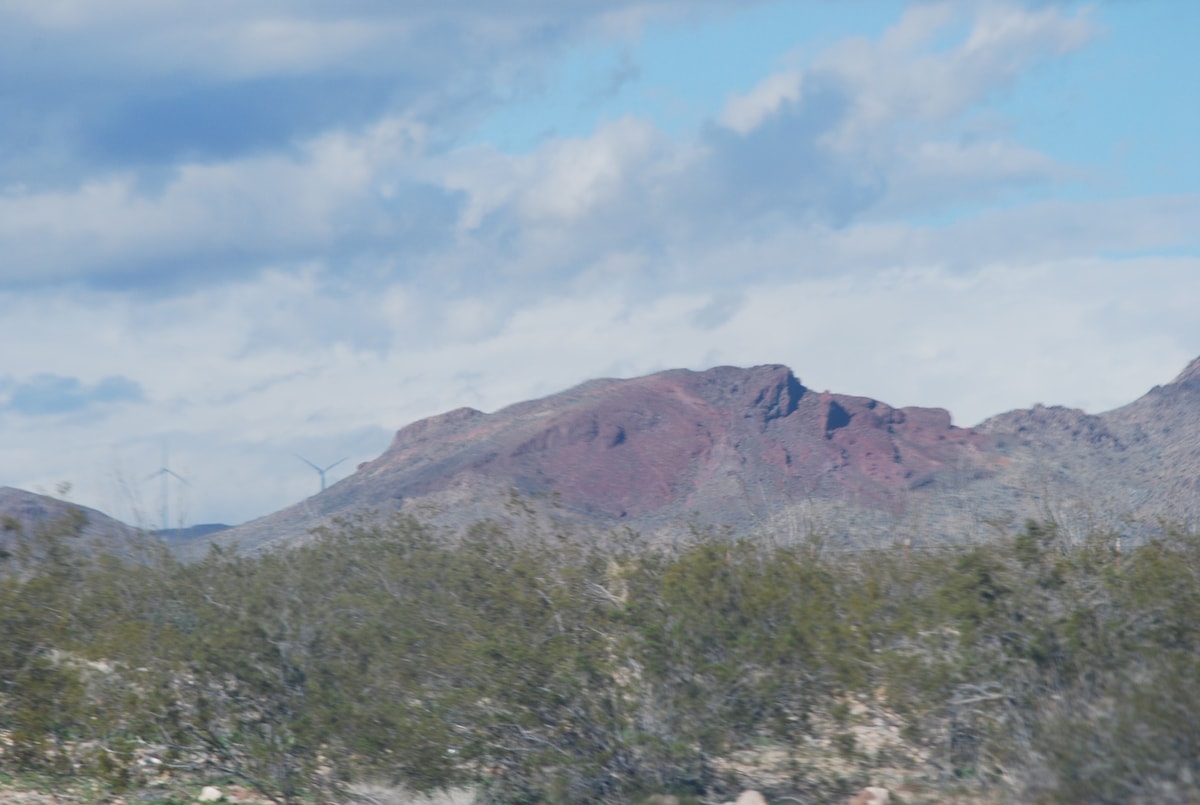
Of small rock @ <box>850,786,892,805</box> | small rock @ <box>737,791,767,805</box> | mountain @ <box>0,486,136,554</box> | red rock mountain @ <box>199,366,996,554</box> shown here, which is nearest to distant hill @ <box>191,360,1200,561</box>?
red rock mountain @ <box>199,366,996,554</box>

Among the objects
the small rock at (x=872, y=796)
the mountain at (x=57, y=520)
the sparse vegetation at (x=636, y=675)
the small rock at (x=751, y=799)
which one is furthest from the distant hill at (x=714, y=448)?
the small rock at (x=872, y=796)

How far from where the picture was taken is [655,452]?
86250mm

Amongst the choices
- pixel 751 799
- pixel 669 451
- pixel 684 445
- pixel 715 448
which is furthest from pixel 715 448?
pixel 751 799

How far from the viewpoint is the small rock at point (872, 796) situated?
10.7 meters

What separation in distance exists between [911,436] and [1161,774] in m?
84.3

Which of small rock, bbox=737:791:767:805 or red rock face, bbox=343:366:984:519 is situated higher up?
red rock face, bbox=343:366:984:519

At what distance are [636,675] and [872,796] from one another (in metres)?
2.47

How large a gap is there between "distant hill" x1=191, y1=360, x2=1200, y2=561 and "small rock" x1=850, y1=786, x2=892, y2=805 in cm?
5336

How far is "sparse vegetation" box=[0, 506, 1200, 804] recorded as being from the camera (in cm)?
1025

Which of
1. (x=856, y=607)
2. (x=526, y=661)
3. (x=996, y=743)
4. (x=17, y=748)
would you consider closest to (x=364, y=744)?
(x=526, y=661)

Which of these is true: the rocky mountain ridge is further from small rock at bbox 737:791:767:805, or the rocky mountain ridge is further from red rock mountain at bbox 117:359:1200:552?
small rock at bbox 737:791:767:805

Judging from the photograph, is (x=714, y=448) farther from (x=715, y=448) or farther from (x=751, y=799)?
(x=751, y=799)

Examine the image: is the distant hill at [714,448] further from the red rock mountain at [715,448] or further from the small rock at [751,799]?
the small rock at [751,799]

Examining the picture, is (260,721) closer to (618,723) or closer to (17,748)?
(17,748)
